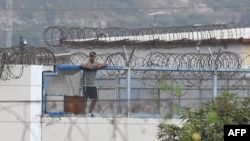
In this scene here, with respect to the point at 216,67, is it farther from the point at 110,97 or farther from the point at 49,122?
the point at 49,122

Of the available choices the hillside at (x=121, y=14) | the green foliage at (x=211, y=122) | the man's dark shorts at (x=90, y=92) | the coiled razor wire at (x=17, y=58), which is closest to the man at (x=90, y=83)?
the man's dark shorts at (x=90, y=92)

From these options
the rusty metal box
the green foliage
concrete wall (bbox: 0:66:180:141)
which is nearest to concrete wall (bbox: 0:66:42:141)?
concrete wall (bbox: 0:66:180:141)

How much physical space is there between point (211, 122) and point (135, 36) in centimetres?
1214

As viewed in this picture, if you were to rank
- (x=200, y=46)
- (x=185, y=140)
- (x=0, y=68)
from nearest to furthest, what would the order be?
1. (x=185, y=140)
2. (x=0, y=68)
3. (x=200, y=46)

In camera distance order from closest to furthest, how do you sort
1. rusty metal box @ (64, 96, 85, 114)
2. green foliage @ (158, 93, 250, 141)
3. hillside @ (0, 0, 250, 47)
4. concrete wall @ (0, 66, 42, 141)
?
green foliage @ (158, 93, 250, 141)
concrete wall @ (0, 66, 42, 141)
rusty metal box @ (64, 96, 85, 114)
hillside @ (0, 0, 250, 47)

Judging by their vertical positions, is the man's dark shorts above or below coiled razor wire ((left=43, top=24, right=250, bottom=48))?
below

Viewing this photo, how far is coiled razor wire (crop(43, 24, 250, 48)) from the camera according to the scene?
20.1m

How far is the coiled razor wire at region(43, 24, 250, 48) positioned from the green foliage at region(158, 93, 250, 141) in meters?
6.65

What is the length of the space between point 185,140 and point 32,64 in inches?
234

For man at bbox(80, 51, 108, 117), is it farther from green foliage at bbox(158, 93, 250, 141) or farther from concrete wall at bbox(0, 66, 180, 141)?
green foliage at bbox(158, 93, 250, 141)

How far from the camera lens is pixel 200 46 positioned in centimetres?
2397

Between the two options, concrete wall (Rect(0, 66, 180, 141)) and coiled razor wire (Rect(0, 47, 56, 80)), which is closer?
coiled razor wire (Rect(0, 47, 56, 80))

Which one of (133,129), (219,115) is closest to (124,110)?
(133,129)

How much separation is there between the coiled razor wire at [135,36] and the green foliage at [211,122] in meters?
6.65
